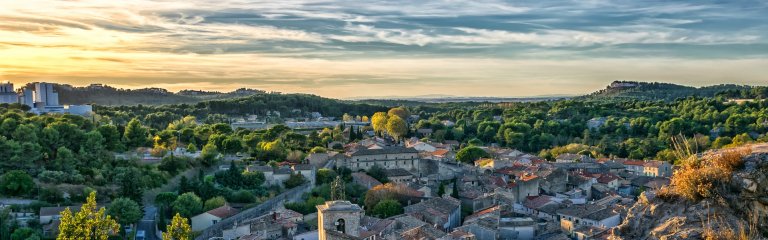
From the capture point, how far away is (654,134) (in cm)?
5141

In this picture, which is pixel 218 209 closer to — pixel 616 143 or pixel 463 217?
pixel 463 217

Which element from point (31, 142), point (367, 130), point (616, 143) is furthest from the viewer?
point (367, 130)

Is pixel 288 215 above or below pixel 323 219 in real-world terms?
below

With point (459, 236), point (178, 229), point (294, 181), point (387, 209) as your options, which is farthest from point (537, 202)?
point (178, 229)

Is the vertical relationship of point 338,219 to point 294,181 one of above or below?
above

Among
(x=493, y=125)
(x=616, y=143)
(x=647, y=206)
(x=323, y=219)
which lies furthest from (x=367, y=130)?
(x=647, y=206)

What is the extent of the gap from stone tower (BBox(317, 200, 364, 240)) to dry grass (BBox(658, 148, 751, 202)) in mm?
9862

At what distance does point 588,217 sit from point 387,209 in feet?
23.9

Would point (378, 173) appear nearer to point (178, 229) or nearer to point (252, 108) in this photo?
point (178, 229)

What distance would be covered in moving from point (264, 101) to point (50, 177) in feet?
216

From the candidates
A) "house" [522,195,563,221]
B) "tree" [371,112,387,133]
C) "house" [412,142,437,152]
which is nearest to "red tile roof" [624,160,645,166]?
"house" [412,142,437,152]

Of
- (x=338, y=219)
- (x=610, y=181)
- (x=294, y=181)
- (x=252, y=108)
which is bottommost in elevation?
(x=610, y=181)

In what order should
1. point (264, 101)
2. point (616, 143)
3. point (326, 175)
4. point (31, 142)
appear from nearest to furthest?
point (31, 142) → point (326, 175) → point (616, 143) → point (264, 101)

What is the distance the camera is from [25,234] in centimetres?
1977
